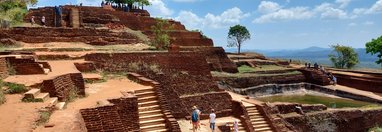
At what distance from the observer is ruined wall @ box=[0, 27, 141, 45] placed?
1906cm

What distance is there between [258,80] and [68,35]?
1231 cm

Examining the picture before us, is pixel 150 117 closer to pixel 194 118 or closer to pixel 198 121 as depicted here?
pixel 194 118

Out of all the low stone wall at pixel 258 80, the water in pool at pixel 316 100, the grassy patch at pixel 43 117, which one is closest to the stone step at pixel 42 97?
the grassy patch at pixel 43 117

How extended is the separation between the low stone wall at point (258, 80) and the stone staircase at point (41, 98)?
49.7ft

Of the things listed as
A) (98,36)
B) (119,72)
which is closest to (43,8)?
(98,36)

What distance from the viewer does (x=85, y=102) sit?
9852 mm

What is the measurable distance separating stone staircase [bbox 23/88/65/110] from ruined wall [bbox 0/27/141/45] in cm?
1102

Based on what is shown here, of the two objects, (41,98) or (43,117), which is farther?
(41,98)

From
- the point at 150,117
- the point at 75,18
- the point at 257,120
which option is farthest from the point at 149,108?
the point at 75,18

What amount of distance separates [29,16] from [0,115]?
57.6ft

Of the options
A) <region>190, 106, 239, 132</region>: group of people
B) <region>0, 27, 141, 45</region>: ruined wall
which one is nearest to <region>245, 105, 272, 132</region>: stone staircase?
<region>190, 106, 239, 132</region>: group of people

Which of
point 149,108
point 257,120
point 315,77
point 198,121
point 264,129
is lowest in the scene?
point 264,129

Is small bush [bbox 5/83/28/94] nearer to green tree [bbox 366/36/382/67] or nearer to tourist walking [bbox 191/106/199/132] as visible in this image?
tourist walking [bbox 191/106/199/132]

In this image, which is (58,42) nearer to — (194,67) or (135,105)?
(194,67)
